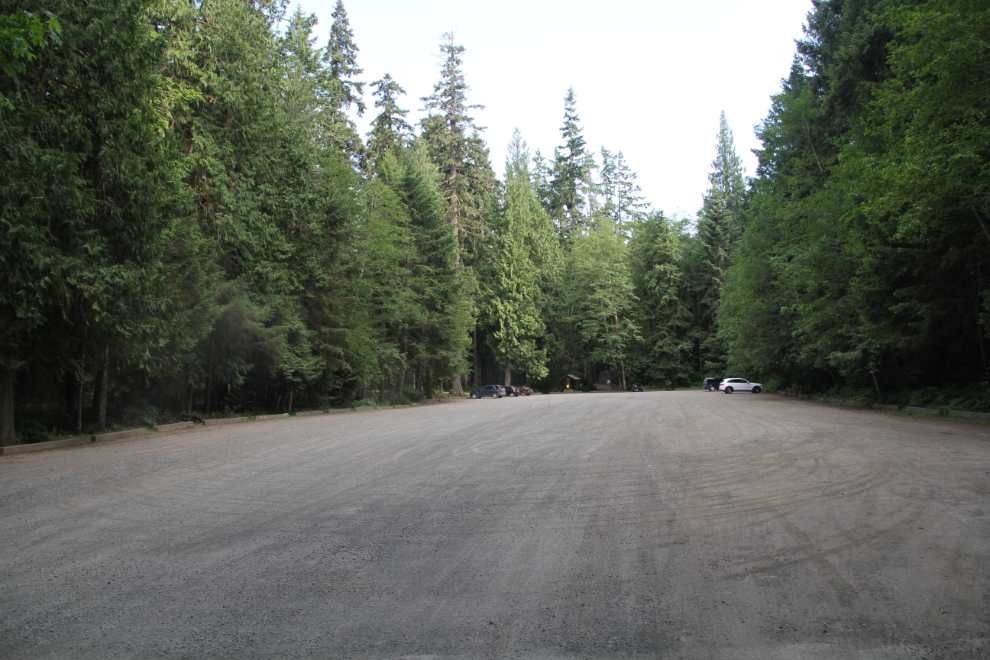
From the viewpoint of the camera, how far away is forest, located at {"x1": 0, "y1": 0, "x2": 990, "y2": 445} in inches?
506

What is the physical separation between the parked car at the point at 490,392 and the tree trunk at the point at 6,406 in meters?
38.6

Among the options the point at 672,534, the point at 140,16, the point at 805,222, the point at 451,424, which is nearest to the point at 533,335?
the point at 805,222

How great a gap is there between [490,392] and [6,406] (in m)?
39.2

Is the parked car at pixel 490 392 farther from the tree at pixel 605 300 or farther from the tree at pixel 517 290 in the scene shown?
the tree at pixel 605 300

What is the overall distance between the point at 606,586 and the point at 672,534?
4.90 feet

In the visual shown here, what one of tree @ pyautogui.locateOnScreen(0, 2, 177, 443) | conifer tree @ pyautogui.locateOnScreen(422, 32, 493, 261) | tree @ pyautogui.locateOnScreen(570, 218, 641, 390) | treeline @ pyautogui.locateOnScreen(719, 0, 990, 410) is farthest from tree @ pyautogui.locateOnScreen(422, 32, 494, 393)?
tree @ pyautogui.locateOnScreen(0, 2, 177, 443)

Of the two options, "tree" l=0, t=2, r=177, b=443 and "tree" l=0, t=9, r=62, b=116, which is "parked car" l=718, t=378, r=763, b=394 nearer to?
"tree" l=0, t=2, r=177, b=443

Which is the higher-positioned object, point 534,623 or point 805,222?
point 805,222

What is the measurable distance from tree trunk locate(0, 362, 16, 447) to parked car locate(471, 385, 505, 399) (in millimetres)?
38580

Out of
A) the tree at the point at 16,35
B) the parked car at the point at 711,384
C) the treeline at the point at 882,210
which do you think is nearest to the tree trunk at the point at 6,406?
the tree at the point at 16,35

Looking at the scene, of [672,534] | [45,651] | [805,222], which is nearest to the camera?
[45,651]

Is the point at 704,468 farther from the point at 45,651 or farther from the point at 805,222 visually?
the point at 805,222

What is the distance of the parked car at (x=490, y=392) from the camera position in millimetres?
50156

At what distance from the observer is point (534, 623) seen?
12.1 ft
